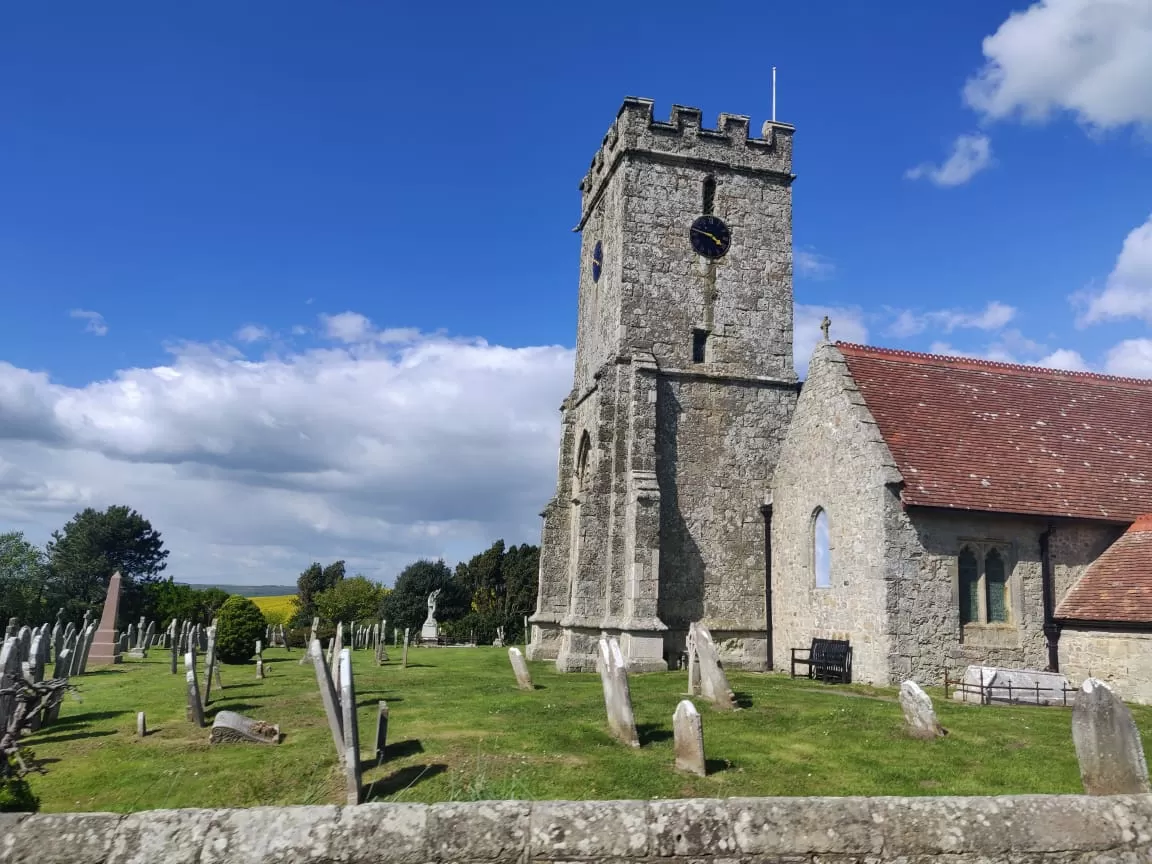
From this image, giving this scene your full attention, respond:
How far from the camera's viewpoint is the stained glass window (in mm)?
18234

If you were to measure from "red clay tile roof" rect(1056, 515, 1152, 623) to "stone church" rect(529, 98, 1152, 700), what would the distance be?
53 mm

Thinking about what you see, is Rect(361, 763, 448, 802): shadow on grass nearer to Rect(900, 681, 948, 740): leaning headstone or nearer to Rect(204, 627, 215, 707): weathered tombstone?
Rect(900, 681, 948, 740): leaning headstone

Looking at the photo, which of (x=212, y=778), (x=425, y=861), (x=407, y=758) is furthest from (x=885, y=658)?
(x=425, y=861)

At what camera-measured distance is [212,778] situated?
10.3 meters

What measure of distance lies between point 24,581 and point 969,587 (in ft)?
230

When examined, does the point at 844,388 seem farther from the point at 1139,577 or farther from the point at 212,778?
the point at 212,778

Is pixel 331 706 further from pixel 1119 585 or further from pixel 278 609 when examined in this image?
pixel 278 609

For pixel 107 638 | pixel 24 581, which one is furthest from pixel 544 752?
pixel 24 581

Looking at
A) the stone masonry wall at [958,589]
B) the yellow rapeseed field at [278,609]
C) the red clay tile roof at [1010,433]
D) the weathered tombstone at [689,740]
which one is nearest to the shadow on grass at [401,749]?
the weathered tombstone at [689,740]

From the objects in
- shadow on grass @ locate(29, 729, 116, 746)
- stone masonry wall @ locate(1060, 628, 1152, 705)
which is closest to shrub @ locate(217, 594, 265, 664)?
shadow on grass @ locate(29, 729, 116, 746)

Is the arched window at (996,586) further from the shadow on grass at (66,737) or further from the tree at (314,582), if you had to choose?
the tree at (314,582)

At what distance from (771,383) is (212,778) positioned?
18.6 m

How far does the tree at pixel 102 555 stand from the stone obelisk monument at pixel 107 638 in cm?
3744

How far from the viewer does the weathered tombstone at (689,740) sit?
9812 millimetres
